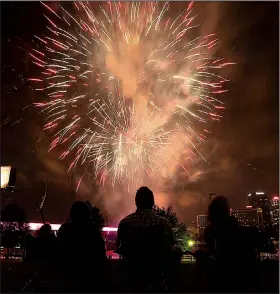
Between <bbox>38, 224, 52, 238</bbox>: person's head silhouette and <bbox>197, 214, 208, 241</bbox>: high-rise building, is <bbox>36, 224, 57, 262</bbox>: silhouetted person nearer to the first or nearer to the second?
<bbox>38, 224, 52, 238</bbox>: person's head silhouette

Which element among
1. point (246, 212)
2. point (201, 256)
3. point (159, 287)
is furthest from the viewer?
point (246, 212)

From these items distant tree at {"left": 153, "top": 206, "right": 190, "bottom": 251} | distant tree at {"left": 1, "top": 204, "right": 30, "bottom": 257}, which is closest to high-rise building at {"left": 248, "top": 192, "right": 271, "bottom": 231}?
distant tree at {"left": 153, "top": 206, "right": 190, "bottom": 251}

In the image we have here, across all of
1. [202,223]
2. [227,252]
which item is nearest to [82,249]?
[227,252]

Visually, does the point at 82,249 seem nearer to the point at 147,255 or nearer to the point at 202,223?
the point at 147,255

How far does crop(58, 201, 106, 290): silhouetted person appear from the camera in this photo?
419 cm

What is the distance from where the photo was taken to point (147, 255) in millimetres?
4105

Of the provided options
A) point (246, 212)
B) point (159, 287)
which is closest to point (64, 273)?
point (159, 287)

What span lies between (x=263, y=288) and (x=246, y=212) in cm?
10768

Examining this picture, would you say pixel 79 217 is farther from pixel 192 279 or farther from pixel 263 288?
pixel 263 288

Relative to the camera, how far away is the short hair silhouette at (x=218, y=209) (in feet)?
15.1

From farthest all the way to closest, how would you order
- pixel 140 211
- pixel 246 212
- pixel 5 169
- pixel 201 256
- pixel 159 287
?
pixel 246 212 < pixel 5 169 < pixel 140 211 < pixel 201 256 < pixel 159 287

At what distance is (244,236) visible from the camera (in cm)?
429

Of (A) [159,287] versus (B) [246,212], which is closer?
(A) [159,287]

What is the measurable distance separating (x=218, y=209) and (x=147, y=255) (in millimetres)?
1283
